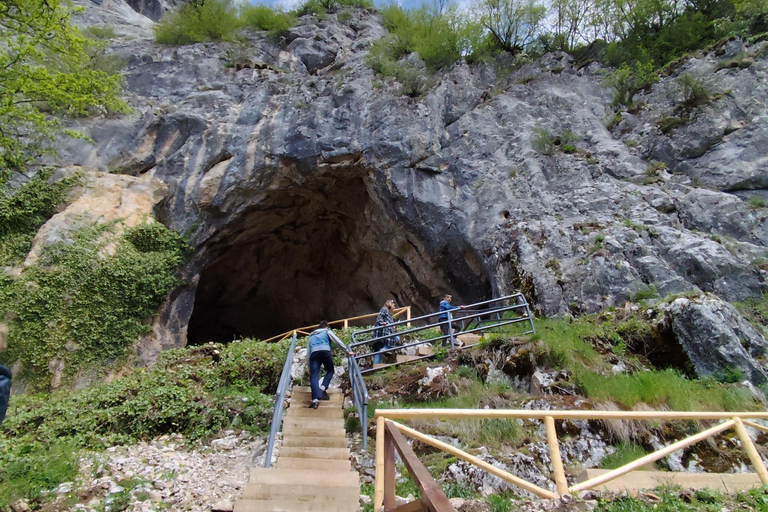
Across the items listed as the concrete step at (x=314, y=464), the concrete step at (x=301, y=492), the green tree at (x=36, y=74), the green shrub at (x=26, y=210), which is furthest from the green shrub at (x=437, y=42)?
the concrete step at (x=301, y=492)

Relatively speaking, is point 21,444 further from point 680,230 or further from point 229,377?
point 680,230

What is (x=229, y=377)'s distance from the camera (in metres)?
7.73

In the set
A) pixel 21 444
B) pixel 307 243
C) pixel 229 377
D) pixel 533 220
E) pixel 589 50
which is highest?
pixel 589 50

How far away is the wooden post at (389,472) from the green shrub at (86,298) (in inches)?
390

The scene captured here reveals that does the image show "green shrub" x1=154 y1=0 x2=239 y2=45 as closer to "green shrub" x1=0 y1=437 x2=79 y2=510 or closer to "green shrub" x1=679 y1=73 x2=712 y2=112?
"green shrub" x1=679 y1=73 x2=712 y2=112

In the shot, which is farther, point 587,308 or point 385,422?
point 587,308

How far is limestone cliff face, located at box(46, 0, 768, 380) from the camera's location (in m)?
9.66

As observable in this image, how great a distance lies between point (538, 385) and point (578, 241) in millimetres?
4663

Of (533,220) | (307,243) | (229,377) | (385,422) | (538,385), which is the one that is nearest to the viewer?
(385,422)

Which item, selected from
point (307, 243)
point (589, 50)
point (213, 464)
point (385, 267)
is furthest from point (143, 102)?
point (589, 50)

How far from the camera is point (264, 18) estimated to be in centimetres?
1942

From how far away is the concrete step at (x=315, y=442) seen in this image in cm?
524

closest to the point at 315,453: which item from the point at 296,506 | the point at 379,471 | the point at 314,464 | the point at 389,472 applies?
the point at 314,464

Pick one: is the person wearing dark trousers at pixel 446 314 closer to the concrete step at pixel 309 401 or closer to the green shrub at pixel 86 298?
the concrete step at pixel 309 401
